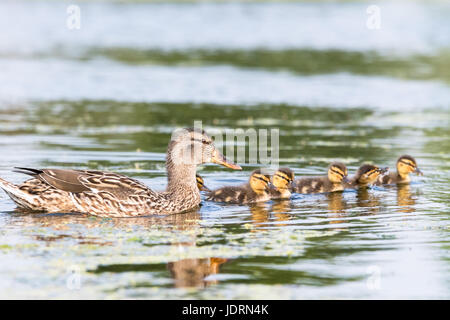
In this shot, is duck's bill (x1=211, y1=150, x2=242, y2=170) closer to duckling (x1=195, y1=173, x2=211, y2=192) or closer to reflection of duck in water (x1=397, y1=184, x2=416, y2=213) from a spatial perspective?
duckling (x1=195, y1=173, x2=211, y2=192)

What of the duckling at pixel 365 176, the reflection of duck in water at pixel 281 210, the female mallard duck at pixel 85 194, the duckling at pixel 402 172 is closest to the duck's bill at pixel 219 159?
the reflection of duck in water at pixel 281 210

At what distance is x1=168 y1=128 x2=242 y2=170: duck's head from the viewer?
29.9 feet

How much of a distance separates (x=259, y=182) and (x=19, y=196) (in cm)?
275

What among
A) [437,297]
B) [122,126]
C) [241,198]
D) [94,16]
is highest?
[94,16]

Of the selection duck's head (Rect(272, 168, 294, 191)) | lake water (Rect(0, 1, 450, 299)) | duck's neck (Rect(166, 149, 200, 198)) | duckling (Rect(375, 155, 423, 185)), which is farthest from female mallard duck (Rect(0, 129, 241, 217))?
duckling (Rect(375, 155, 423, 185))

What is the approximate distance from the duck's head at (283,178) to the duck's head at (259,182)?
0.15m

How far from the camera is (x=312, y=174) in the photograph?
1121 cm

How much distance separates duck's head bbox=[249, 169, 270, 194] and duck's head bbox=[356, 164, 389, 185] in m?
1.39

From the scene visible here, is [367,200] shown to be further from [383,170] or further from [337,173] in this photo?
[383,170]

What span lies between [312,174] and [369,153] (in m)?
1.86

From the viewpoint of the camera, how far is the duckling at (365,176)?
34.8 feet

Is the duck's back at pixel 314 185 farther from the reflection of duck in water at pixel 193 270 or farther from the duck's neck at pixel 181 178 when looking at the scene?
the reflection of duck in water at pixel 193 270

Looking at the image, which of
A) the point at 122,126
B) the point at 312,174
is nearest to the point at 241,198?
the point at 312,174

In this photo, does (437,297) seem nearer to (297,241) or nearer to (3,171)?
(297,241)
